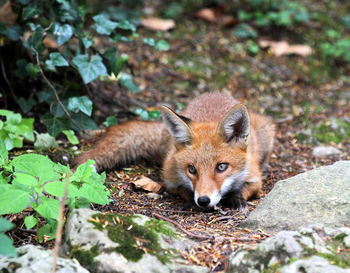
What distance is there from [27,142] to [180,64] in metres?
3.38

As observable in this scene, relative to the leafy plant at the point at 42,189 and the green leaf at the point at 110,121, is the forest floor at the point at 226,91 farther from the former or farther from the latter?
the leafy plant at the point at 42,189

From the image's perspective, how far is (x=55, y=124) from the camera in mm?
4277

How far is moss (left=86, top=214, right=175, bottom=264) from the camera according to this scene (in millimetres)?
2447

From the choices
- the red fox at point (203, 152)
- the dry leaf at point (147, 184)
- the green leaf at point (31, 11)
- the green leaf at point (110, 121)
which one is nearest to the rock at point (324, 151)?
the red fox at point (203, 152)

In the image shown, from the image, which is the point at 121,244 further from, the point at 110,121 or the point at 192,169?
the point at 110,121

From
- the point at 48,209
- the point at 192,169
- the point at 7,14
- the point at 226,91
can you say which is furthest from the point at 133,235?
the point at 226,91

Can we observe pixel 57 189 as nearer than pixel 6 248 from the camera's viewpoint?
No

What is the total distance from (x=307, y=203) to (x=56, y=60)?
2.86 metres

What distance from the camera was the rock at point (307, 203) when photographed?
2.85m

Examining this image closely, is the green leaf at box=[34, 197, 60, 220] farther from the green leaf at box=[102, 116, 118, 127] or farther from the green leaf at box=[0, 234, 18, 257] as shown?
the green leaf at box=[102, 116, 118, 127]

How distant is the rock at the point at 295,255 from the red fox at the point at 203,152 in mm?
1017

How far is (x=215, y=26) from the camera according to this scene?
8188 mm

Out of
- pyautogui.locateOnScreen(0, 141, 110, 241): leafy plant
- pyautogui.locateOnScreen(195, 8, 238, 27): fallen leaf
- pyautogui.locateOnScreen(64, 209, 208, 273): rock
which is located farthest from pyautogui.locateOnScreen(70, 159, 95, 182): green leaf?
pyautogui.locateOnScreen(195, 8, 238, 27): fallen leaf

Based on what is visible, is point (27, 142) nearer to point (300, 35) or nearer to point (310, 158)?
point (310, 158)
